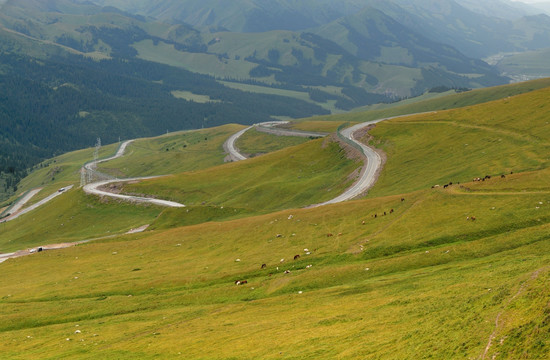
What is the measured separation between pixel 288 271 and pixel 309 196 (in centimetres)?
8176

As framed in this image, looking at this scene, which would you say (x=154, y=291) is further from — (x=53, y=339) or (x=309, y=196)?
(x=309, y=196)

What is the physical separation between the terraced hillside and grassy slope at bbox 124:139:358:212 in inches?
1288

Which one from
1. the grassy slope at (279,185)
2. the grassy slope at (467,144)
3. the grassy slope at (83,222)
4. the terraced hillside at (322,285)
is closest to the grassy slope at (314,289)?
the terraced hillside at (322,285)

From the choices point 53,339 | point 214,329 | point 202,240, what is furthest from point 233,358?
point 202,240

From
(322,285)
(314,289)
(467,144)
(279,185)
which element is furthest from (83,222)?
(314,289)

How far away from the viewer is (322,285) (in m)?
66.4

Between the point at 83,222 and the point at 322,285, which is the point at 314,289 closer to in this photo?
the point at 322,285

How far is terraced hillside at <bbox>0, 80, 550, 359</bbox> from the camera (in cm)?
4144

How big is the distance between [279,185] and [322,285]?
4105 inches

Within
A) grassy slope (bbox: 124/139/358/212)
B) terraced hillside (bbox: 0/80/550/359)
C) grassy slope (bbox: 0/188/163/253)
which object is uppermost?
terraced hillside (bbox: 0/80/550/359)

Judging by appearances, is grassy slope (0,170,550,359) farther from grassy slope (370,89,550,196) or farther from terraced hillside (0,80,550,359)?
grassy slope (370,89,550,196)

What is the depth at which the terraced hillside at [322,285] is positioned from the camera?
41438 millimetres

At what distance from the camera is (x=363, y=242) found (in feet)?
Answer: 258

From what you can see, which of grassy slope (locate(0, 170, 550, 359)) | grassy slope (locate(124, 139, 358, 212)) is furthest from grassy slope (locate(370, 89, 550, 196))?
grassy slope (locate(0, 170, 550, 359))
